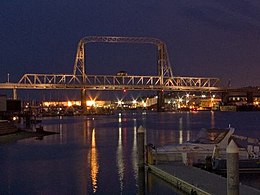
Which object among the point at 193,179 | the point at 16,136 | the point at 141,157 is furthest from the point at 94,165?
the point at 16,136

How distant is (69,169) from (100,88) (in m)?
138

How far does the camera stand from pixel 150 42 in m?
176

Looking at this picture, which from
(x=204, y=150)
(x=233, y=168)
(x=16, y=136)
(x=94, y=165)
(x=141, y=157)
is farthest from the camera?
(x=16, y=136)

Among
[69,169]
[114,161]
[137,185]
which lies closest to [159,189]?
[137,185]

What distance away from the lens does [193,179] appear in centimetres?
1923

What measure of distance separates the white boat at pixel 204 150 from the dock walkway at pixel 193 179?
523 millimetres

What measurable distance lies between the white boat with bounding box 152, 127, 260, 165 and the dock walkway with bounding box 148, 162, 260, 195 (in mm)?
523

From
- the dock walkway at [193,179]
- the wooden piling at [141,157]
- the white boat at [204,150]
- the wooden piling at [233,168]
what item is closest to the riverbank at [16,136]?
the wooden piling at [141,157]

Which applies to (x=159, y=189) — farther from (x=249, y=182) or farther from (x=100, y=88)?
(x=100, y=88)

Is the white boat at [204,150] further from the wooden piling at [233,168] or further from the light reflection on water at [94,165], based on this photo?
the wooden piling at [233,168]

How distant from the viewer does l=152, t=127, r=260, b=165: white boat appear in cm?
2333

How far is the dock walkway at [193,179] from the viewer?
669 inches

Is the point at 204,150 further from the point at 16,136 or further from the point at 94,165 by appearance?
the point at 16,136

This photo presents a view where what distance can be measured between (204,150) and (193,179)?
582cm
